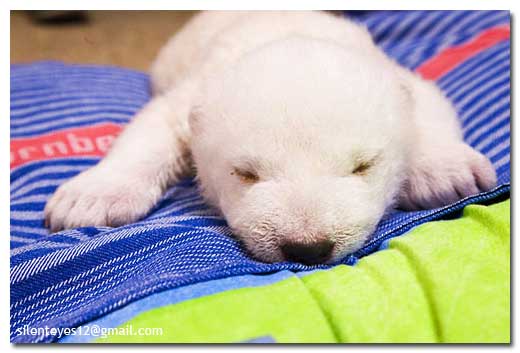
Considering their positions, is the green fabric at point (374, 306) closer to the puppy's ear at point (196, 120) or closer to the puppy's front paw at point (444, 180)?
the puppy's front paw at point (444, 180)

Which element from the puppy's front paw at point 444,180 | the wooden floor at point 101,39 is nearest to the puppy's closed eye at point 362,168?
the puppy's front paw at point 444,180

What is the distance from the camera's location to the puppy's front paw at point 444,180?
53.2 inches

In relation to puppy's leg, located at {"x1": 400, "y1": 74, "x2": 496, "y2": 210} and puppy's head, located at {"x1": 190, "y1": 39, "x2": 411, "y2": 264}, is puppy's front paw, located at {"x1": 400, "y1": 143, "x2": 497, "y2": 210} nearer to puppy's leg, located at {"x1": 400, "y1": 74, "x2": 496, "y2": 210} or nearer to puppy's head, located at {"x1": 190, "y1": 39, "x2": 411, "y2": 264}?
puppy's leg, located at {"x1": 400, "y1": 74, "x2": 496, "y2": 210}

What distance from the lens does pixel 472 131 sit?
65.4 inches

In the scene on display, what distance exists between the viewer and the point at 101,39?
85.3 inches

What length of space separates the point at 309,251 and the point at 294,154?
0.19m

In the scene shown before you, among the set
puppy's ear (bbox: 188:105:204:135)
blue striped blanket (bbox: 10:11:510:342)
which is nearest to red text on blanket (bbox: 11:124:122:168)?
blue striped blanket (bbox: 10:11:510:342)

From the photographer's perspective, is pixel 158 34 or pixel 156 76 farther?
pixel 156 76

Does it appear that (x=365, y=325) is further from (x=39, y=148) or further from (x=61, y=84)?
(x=61, y=84)

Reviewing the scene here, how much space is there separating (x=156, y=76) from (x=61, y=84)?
404mm
